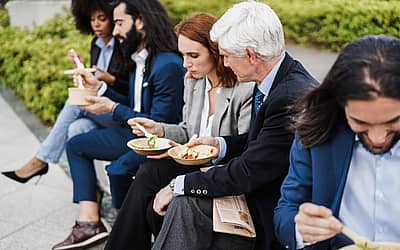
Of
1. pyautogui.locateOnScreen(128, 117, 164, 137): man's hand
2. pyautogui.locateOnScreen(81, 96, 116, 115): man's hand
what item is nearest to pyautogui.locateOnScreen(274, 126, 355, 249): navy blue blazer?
pyautogui.locateOnScreen(128, 117, 164, 137): man's hand

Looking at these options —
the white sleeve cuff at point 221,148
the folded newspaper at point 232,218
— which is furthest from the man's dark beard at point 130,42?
the folded newspaper at point 232,218

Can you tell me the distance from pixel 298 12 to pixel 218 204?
13.7 ft

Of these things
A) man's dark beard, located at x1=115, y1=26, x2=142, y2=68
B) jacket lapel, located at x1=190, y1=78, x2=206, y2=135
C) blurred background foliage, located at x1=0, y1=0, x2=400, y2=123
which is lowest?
blurred background foliage, located at x1=0, y1=0, x2=400, y2=123

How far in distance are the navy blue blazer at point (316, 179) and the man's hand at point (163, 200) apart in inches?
24.7

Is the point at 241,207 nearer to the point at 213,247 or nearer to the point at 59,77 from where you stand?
the point at 213,247

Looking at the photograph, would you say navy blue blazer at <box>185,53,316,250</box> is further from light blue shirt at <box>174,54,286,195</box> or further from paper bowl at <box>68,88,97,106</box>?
paper bowl at <box>68,88,97,106</box>

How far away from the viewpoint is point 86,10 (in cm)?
404

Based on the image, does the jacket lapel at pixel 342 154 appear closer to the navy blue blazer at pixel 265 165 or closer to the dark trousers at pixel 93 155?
the navy blue blazer at pixel 265 165

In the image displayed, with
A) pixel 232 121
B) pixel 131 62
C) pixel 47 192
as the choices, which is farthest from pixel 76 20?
pixel 232 121

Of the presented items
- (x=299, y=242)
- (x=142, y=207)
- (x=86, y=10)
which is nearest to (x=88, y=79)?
(x=86, y=10)

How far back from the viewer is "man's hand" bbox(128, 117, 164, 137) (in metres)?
3.15

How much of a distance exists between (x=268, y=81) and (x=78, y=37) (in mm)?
4798

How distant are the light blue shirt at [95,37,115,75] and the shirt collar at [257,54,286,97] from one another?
162 centimetres

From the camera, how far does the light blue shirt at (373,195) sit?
77.2 inches
